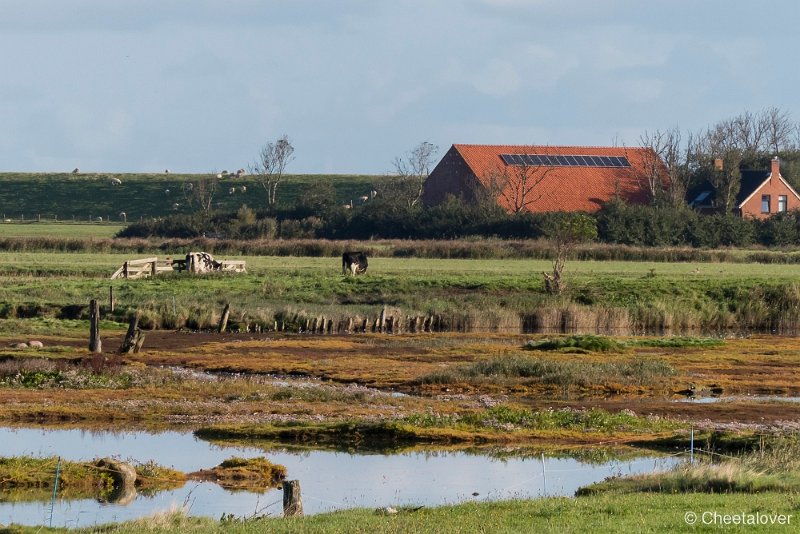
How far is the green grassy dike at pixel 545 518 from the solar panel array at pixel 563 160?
84200 millimetres

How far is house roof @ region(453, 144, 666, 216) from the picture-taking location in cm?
9931

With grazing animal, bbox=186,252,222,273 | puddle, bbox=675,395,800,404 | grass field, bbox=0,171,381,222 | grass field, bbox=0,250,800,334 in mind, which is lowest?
puddle, bbox=675,395,800,404

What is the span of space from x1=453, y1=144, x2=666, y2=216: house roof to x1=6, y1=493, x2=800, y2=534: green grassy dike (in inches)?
3118

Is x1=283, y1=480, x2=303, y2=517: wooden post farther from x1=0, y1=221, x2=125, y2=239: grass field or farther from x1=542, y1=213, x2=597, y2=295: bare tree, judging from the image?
x1=0, y1=221, x2=125, y2=239: grass field

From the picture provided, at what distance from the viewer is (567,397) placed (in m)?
32.9

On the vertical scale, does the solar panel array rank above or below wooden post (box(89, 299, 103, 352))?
above

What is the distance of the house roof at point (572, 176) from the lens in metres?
99.3

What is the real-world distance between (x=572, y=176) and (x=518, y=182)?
5729 mm

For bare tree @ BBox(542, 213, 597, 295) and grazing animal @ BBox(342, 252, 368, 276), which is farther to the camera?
grazing animal @ BBox(342, 252, 368, 276)

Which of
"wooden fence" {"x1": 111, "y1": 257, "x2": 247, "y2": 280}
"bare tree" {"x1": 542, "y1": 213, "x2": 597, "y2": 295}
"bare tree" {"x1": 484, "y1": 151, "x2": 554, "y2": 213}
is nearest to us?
"bare tree" {"x1": 542, "y1": 213, "x2": 597, "y2": 295}

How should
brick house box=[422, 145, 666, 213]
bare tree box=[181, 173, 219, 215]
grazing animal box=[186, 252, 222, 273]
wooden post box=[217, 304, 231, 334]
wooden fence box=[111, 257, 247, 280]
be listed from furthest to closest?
1. bare tree box=[181, 173, 219, 215]
2. brick house box=[422, 145, 666, 213]
3. grazing animal box=[186, 252, 222, 273]
4. wooden fence box=[111, 257, 247, 280]
5. wooden post box=[217, 304, 231, 334]

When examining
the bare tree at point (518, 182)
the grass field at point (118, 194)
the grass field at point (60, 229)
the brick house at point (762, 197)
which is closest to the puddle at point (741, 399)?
the bare tree at point (518, 182)

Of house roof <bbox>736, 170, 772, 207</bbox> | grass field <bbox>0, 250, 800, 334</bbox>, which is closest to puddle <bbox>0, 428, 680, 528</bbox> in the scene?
grass field <bbox>0, 250, 800, 334</bbox>

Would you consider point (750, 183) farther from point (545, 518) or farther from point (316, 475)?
point (545, 518)
